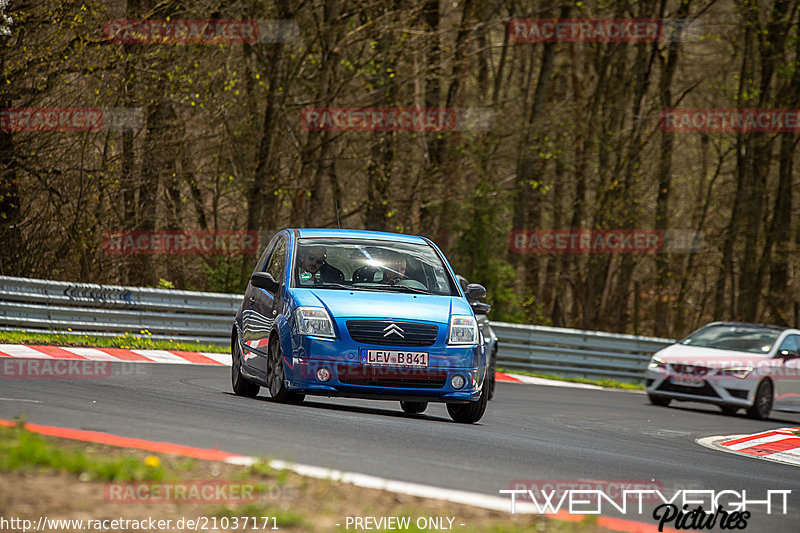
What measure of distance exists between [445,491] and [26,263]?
596 inches

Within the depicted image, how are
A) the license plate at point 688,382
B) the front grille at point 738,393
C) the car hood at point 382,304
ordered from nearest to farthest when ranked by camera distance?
the car hood at point 382,304, the front grille at point 738,393, the license plate at point 688,382

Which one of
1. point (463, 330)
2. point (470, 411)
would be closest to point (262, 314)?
point (463, 330)

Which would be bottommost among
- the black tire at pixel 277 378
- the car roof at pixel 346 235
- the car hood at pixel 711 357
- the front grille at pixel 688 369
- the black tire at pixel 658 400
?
the black tire at pixel 658 400

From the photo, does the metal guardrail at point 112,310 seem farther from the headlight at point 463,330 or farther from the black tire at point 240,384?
the headlight at point 463,330

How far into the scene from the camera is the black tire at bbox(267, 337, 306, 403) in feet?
36.4

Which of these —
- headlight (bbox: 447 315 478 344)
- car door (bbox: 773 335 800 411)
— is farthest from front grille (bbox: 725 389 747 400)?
headlight (bbox: 447 315 478 344)

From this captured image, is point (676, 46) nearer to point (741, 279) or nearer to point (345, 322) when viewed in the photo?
point (741, 279)

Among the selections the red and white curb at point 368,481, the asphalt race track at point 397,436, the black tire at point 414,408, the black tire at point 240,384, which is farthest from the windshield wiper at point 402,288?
the red and white curb at point 368,481

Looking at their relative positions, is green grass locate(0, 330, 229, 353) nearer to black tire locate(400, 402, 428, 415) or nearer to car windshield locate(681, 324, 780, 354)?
black tire locate(400, 402, 428, 415)

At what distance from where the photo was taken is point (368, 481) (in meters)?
6.68

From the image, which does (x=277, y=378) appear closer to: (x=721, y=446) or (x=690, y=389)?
(x=721, y=446)

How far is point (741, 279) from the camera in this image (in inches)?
1409

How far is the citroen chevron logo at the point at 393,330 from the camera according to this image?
10719 mm

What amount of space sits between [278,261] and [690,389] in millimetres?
9203
